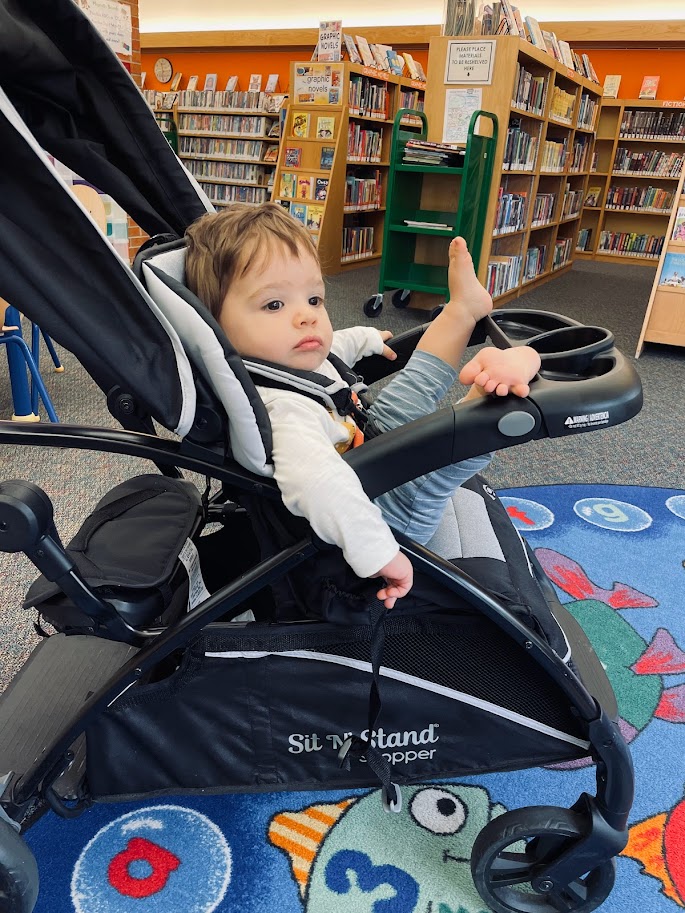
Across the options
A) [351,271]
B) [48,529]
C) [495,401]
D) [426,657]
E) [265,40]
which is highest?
[265,40]

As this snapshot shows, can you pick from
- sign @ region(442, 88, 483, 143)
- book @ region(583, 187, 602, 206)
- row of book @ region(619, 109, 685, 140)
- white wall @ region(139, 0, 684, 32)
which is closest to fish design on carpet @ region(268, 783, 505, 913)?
sign @ region(442, 88, 483, 143)

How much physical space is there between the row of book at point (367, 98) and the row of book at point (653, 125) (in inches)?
115

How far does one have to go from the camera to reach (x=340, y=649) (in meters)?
0.89

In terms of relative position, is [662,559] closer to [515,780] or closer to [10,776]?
[515,780]

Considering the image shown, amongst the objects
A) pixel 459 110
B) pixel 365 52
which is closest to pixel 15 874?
pixel 459 110

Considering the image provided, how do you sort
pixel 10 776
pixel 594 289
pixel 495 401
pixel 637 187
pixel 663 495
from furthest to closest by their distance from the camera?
pixel 637 187
pixel 594 289
pixel 663 495
pixel 10 776
pixel 495 401

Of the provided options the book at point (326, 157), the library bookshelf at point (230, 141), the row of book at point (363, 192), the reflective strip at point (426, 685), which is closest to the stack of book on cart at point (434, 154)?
the book at point (326, 157)

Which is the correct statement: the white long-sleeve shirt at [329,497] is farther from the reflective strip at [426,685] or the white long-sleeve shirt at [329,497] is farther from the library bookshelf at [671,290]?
the library bookshelf at [671,290]

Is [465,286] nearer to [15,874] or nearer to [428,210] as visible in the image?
[15,874]

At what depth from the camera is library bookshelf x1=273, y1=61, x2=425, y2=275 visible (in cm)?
529

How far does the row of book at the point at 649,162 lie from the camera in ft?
23.6

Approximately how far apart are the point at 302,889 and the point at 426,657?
15.8 inches

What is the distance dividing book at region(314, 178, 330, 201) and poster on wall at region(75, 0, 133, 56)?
65.1 inches

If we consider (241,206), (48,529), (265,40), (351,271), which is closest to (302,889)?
(48,529)
